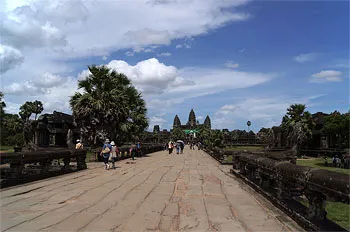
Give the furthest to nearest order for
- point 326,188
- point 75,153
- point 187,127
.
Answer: point 187,127
point 75,153
point 326,188

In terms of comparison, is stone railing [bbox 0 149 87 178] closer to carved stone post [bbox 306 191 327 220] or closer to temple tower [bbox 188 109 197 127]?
carved stone post [bbox 306 191 327 220]

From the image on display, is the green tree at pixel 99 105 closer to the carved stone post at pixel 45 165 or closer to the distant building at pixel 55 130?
the carved stone post at pixel 45 165

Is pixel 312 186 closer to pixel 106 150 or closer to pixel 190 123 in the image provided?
pixel 106 150

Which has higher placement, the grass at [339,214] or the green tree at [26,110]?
the green tree at [26,110]

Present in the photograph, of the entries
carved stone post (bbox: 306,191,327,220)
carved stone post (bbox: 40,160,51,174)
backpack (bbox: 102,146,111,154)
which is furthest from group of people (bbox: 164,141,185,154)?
carved stone post (bbox: 306,191,327,220)

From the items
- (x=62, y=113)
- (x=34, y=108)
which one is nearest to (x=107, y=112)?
(x=62, y=113)

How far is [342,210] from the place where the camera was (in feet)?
27.7

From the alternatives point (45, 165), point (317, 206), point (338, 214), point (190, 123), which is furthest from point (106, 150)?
point (190, 123)

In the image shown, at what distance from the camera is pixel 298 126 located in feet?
134

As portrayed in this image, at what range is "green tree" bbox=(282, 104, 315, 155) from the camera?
134 ft

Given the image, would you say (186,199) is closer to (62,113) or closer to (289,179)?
(289,179)

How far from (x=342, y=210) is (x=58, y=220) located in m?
7.09

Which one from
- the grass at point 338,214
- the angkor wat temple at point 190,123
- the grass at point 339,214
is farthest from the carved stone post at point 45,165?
the angkor wat temple at point 190,123

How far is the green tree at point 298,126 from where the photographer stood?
40875mm
